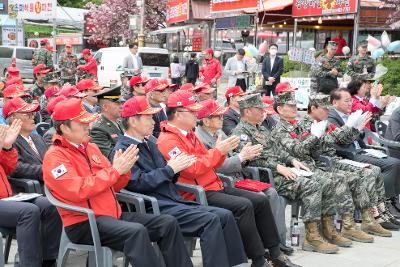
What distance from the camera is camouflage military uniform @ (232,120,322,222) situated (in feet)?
18.7

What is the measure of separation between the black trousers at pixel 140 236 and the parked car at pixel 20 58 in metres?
25.8

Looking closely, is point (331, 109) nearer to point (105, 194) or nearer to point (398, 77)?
point (105, 194)

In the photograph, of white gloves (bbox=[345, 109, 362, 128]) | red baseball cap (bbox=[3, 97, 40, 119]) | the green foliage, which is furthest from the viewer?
the green foliage

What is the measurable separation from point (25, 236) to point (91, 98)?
356 centimetres

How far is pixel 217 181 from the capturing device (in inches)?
206

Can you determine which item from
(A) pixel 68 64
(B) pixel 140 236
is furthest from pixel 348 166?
(A) pixel 68 64

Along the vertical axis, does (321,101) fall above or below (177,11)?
below

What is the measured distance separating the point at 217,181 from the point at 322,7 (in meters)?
14.0

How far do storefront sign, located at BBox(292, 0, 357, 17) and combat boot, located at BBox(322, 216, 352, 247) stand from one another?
1145 centimetres

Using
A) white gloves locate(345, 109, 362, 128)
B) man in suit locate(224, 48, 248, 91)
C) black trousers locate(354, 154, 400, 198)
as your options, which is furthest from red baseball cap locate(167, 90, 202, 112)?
man in suit locate(224, 48, 248, 91)

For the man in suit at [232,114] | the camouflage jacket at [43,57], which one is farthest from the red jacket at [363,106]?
the camouflage jacket at [43,57]

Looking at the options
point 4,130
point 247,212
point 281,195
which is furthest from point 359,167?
point 4,130

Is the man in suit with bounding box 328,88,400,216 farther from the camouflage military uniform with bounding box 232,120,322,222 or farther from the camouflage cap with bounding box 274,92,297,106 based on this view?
the camouflage military uniform with bounding box 232,120,322,222

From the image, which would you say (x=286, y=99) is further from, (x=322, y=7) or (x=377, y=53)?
(x=322, y=7)
